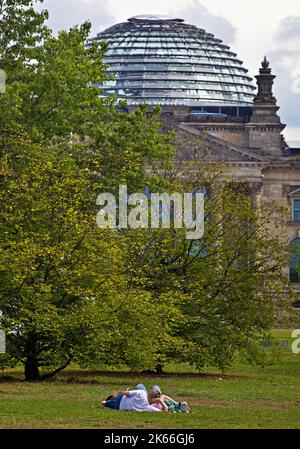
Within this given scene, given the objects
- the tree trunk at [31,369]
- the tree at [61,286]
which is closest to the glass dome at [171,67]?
the tree at [61,286]

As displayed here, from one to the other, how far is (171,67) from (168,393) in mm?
115279

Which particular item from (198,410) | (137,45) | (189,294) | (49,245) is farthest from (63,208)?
(137,45)

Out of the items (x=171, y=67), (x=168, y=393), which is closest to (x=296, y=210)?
(x=171, y=67)

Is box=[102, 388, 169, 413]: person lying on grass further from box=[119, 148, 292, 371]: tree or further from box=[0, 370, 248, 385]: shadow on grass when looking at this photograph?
box=[119, 148, 292, 371]: tree

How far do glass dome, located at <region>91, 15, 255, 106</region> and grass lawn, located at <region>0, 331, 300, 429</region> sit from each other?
98.7 meters

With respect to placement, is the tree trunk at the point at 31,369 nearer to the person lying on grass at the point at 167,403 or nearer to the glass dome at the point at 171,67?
the person lying on grass at the point at 167,403

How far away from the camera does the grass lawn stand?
3694cm

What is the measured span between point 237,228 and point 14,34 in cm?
1055

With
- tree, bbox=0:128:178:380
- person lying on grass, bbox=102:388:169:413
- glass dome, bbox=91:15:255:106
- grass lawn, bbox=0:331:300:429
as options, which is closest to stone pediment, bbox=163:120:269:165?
glass dome, bbox=91:15:255:106

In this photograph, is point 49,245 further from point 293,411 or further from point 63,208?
point 293,411

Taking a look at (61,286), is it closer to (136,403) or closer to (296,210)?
(136,403)

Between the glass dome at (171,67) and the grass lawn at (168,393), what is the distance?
98713 millimetres

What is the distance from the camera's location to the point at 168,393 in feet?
150

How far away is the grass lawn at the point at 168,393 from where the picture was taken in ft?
121
